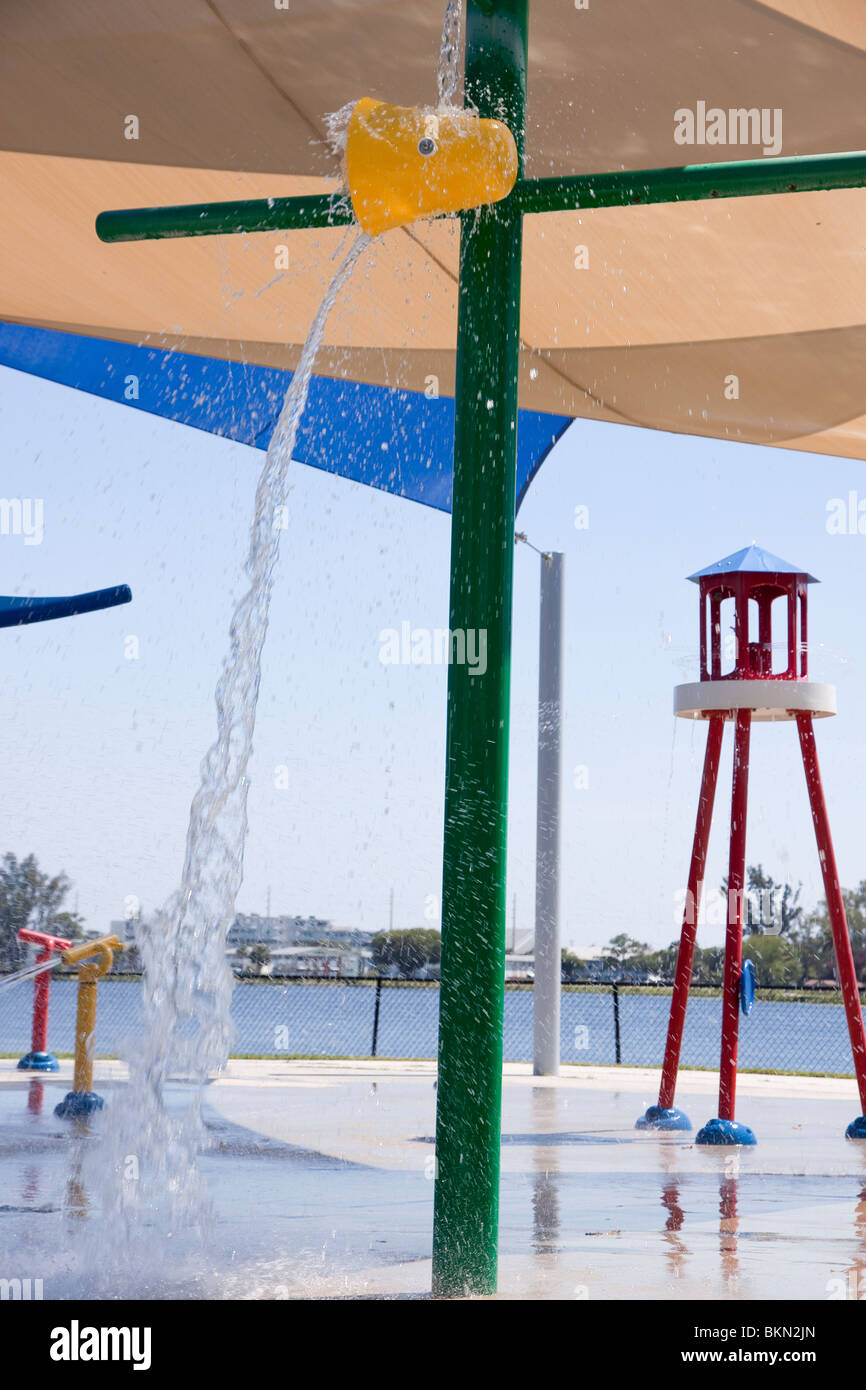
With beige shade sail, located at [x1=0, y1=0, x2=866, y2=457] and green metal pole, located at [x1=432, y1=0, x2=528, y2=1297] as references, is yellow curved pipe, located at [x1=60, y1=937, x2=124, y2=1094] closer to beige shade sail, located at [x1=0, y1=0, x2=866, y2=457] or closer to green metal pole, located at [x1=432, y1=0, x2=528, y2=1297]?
beige shade sail, located at [x1=0, y1=0, x2=866, y2=457]

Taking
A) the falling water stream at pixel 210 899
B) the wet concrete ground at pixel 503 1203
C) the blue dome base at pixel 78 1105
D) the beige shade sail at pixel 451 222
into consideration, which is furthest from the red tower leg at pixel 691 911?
the falling water stream at pixel 210 899

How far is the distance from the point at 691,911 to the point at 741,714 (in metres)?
1.13

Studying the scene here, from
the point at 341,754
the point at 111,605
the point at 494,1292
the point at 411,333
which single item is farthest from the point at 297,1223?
the point at 111,605

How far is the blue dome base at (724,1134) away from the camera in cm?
712

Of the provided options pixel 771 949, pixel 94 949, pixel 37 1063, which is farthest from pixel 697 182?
pixel 771 949

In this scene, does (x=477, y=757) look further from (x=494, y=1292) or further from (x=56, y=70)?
(x=56, y=70)

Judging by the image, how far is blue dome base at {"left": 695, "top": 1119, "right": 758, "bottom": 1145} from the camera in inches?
280

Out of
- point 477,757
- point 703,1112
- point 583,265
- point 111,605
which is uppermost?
point 583,265

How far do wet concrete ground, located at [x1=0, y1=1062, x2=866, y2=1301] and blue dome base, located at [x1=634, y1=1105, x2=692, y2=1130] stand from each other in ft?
0.76

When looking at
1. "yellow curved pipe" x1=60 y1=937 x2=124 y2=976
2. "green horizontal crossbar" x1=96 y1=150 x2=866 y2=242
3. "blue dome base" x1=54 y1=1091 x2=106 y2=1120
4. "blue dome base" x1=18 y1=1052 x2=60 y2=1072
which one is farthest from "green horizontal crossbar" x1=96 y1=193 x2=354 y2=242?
"blue dome base" x1=18 y1=1052 x2=60 y2=1072

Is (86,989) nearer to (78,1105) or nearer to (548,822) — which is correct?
(78,1105)

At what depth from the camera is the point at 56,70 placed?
545 cm

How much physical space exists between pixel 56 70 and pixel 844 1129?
662 centimetres

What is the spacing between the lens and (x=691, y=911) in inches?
310
